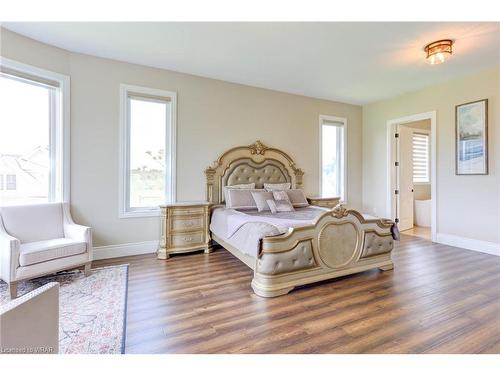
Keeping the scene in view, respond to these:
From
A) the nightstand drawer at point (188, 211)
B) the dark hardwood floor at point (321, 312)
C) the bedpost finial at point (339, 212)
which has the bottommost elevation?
the dark hardwood floor at point (321, 312)

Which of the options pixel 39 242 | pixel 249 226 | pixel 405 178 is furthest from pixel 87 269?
pixel 405 178

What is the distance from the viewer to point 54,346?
116 cm

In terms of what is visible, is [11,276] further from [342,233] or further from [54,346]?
[342,233]

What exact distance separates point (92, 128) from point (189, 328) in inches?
121

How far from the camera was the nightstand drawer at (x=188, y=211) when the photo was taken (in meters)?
3.76

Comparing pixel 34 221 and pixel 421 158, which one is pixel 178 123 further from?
pixel 421 158

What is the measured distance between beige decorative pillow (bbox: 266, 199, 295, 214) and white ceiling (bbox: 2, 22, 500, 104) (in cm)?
205

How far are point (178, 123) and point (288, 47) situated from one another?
2.02 meters

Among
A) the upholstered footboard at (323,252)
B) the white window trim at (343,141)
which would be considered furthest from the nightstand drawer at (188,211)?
the white window trim at (343,141)

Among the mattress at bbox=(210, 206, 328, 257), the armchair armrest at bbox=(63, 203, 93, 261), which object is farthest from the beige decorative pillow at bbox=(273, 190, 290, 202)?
the armchair armrest at bbox=(63, 203, 93, 261)

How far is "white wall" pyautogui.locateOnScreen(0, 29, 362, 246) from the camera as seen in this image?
11.5ft

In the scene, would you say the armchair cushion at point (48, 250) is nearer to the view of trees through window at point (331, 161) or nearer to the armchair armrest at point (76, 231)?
the armchair armrest at point (76, 231)

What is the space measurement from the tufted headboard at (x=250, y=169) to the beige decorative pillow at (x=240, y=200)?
1.27ft
